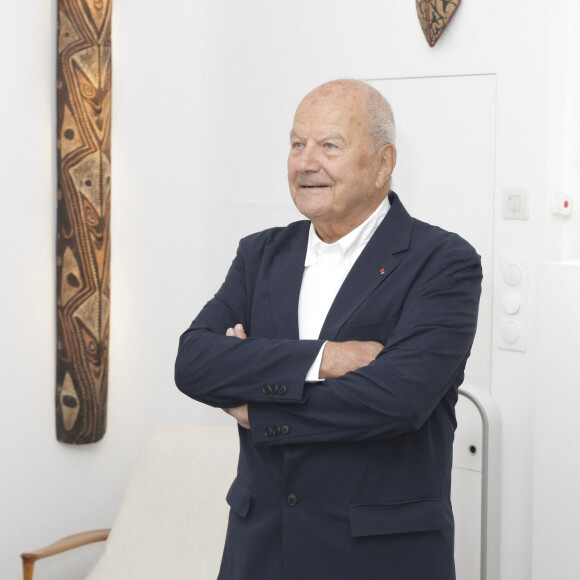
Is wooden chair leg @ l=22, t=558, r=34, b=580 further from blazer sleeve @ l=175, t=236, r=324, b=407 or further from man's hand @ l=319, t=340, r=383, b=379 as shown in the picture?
man's hand @ l=319, t=340, r=383, b=379

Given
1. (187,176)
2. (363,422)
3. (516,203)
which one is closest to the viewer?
(363,422)

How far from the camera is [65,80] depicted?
333 centimetres

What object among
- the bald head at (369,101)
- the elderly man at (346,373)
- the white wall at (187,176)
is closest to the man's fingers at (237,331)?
the elderly man at (346,373)

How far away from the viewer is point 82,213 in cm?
339

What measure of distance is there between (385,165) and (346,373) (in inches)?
19.0

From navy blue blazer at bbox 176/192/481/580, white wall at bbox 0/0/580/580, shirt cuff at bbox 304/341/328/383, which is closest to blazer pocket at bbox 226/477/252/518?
navy blue blazer at bbox 176/192/481/580

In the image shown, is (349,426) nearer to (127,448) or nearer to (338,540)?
(338,540)

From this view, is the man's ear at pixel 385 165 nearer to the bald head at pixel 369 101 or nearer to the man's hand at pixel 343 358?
the bald head at pixel 369 101

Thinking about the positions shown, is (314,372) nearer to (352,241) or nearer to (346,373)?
(346,373)

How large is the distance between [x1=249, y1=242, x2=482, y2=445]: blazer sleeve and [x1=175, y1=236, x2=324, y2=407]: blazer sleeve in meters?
0.04

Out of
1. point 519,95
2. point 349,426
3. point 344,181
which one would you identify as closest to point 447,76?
point 519,95

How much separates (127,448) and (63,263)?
824mm

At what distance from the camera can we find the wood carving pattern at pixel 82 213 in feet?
10.9

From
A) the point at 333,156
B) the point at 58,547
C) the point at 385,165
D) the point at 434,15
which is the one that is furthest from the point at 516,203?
the point at 58,547
